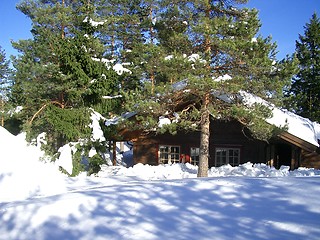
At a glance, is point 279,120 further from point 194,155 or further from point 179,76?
point 179,76

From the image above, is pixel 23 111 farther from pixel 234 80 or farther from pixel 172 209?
pixel 172 209

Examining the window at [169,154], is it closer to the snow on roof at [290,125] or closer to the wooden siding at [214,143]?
the wooden siding at [214,143]

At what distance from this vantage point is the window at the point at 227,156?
17861mm

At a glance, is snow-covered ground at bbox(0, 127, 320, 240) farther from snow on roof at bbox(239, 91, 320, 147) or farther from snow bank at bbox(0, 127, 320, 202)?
snow on roof at bbox(239, 91, 320, 147)

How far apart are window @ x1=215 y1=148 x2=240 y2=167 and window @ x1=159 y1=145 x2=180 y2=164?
249 centimetres

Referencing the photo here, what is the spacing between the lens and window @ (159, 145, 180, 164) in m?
19.1

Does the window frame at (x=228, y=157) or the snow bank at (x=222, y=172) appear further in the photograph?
the window frame at (x=228, y=157)

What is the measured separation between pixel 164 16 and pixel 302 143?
29.2ft

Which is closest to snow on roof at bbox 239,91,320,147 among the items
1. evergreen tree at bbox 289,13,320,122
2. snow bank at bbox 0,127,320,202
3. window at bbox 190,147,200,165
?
snow bank at bbox 0,127,320,202

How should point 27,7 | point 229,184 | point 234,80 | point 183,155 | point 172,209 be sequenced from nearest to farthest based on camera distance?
point 172,209 < point 229,184 < point 234,80 < point 183,155 < point 27,7

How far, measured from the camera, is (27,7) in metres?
22.0

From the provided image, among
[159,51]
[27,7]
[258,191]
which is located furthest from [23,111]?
[258,191]

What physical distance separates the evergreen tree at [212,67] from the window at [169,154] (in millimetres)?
5983

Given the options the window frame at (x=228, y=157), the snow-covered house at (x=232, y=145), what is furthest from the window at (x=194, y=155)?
the window frame at (x=228, y=157)
